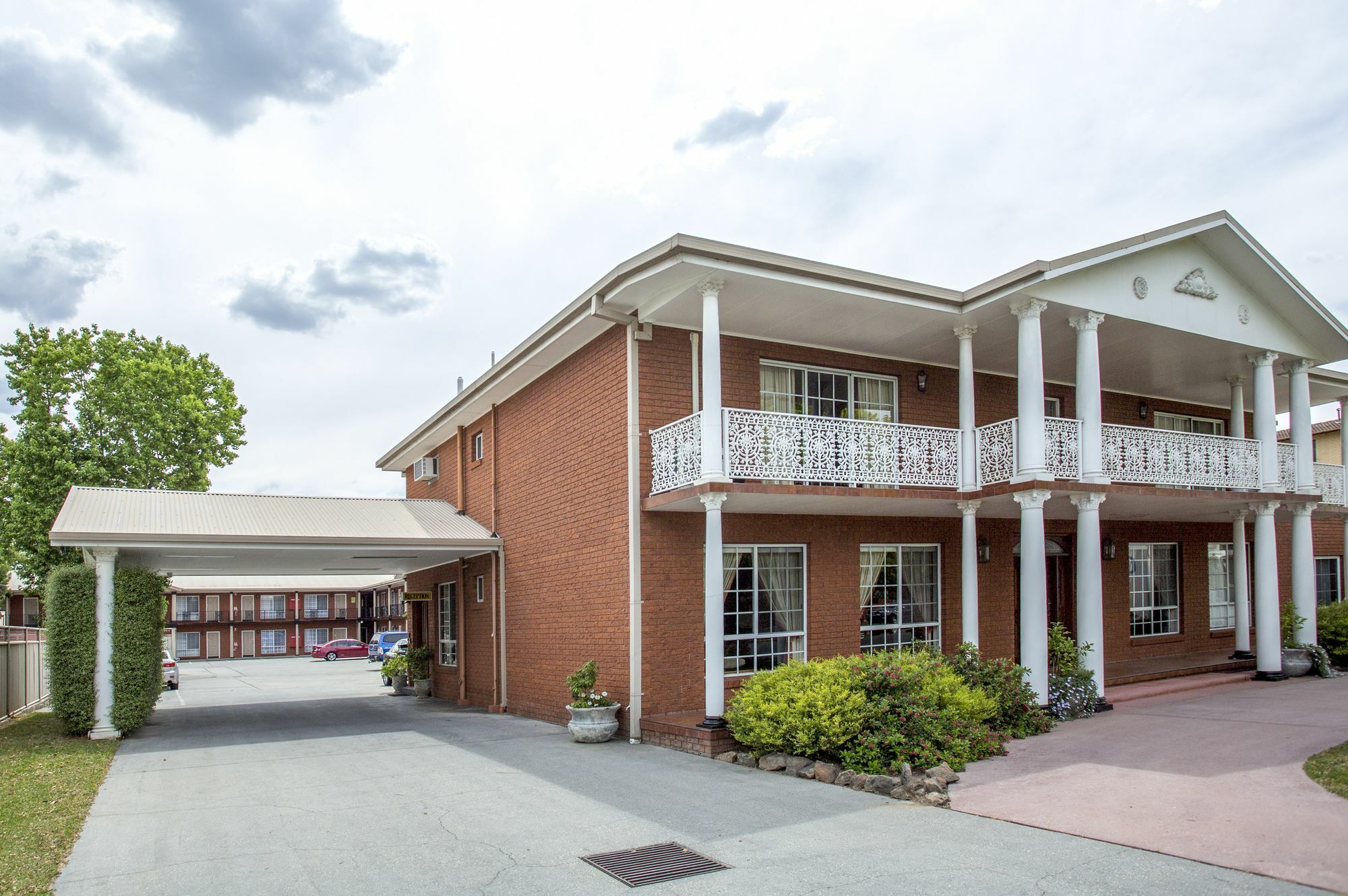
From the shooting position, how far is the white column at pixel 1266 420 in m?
15.7

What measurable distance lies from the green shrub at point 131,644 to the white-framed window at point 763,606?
836 centimetres

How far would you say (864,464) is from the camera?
12867mm

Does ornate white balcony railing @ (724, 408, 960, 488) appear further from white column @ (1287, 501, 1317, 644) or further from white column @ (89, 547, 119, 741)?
white column @ (89, 547, 119, 741)

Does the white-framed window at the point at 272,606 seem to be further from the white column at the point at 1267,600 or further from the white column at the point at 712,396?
the white column at the point at 1267,600

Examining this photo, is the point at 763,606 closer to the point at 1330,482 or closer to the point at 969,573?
the point at 969,573

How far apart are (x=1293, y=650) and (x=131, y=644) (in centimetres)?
1817

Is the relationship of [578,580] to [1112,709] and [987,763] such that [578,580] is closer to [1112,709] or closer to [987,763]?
[987,763]

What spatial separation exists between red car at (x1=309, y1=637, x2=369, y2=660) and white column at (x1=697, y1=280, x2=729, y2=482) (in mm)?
47302

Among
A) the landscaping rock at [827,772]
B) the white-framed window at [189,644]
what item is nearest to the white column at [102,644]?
the landscaping rock at [827,772]

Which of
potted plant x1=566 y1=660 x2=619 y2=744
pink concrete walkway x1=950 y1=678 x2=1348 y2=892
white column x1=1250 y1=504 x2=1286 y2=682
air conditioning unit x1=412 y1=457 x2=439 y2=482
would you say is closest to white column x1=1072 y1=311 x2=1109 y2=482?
pink concrete walkway x1=950 y1=678 x2=1348 y2=892

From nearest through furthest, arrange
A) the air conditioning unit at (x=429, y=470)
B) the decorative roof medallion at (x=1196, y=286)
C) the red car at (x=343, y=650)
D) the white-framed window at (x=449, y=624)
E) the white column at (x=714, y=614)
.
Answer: the white column at (x=714, y=614)
the decorative roof medallion at (x=1196, y=286)
the white-framed window at (x=449, y=624)
the air conditioning unit at (x=429, y=470)
the red car at (x=343, y=650)

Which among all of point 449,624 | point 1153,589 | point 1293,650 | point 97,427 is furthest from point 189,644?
point 1293,650

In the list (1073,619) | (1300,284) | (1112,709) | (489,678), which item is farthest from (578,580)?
(1300,284)

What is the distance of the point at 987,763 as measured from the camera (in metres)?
9.77
